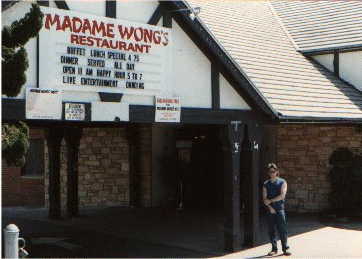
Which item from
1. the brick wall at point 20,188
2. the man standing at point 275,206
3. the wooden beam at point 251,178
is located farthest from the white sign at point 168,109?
the brick wall at point 20,188

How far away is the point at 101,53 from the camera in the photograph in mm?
9094

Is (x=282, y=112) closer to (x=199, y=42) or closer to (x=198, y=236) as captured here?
(x=199, y=42)

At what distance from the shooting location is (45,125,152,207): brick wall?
1903cm

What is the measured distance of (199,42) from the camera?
10.5 metres

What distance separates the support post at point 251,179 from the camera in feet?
37.1

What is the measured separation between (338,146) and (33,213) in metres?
9.29

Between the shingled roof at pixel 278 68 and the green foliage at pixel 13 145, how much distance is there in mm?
5426

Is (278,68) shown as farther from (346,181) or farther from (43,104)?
(43,104)

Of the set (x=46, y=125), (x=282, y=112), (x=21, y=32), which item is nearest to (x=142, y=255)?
(x=282, y=112)

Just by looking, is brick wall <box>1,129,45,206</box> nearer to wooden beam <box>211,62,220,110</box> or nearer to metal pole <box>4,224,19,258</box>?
wooden beam <box>211,62,220,110</box>

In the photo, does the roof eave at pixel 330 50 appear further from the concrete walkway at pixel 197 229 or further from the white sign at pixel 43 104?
the white sign at pixel 43 104

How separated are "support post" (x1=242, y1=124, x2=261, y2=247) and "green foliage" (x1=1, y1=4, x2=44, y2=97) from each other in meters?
5.40

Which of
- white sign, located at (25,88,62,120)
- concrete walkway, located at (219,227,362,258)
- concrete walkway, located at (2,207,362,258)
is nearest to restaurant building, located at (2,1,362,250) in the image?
white sign, located at (25,88,62,120)

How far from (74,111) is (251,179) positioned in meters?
4.15
